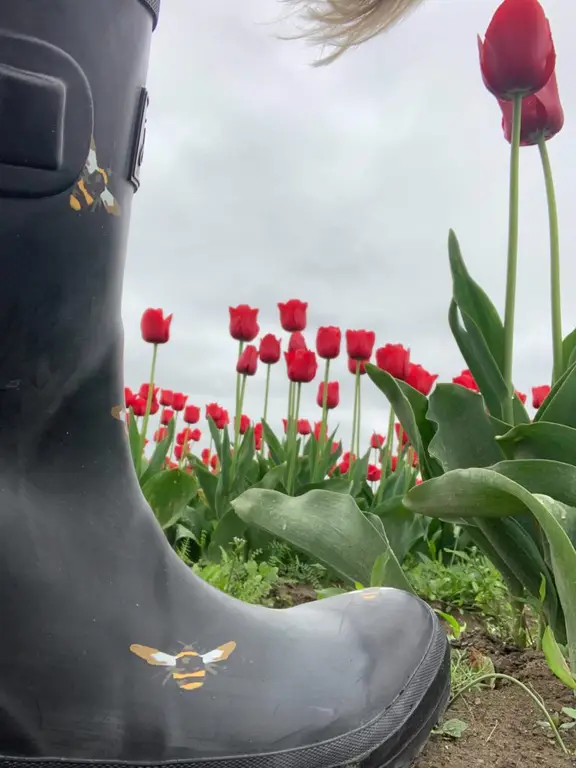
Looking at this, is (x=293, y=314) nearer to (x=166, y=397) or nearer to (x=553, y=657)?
(x=166, y=397)

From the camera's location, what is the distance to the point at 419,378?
6.83ft

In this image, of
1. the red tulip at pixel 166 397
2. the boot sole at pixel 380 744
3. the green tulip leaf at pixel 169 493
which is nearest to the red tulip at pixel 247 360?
the green tulip leaf at pixel 169 493

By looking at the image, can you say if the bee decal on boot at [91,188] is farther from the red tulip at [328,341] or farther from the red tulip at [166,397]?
the red tulip at [166,397]

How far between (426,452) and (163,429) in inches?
98.7

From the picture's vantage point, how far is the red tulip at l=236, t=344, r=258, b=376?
2301mm

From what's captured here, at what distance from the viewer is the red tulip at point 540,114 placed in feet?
4.35

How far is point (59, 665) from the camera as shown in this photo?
0.61 meters

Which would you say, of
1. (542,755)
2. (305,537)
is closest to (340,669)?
(542,755)

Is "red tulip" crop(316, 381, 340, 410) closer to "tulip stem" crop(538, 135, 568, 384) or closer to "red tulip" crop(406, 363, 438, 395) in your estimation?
"red tulip" crop(406, 363, 438, 395)

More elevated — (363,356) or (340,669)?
(363,356)

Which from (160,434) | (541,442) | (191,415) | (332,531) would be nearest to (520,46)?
(541,442)

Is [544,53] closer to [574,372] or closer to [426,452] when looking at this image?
[574,372]

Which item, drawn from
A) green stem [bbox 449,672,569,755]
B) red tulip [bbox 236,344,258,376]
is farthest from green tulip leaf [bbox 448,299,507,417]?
red tulip [bbox 236,344,258,376]

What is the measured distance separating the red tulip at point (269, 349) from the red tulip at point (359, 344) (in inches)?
9.4
